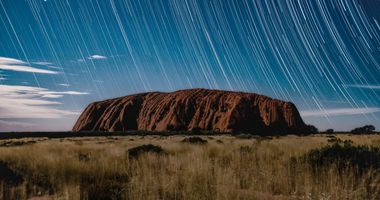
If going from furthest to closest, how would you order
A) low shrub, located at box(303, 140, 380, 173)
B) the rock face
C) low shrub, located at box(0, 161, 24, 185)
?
the rock face → low shrub, located at box(303, 140, 380, 173) → low shrub, located at box(0, 161, 24, 185)

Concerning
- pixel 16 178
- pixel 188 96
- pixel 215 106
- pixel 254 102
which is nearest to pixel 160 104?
pixel 188 96

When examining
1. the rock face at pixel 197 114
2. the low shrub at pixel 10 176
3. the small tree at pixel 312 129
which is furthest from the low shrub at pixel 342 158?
the small tree at pixel 312 129

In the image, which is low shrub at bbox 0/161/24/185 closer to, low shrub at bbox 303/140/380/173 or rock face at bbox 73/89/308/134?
low shrub at bbox 303/140/380/173

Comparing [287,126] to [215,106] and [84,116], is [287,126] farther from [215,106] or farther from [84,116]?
[84,116]

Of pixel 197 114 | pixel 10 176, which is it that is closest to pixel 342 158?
pixel 10 176

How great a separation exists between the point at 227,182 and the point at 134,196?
1.91 meters

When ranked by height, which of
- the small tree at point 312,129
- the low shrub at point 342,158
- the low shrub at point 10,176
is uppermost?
the small tree at point 312,129

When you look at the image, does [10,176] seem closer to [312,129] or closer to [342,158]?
[342,158]

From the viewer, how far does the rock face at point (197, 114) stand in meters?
102

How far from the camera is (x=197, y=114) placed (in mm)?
110312

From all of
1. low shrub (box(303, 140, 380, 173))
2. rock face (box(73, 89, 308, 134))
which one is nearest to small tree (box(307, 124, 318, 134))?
rock face (box(73, 89, 308, 134))

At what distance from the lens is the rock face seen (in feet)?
335

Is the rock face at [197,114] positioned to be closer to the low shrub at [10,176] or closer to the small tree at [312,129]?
the small tree at [312,129]

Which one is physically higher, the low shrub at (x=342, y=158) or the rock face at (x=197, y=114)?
Answer: the rock face at (x=197, y=114)
